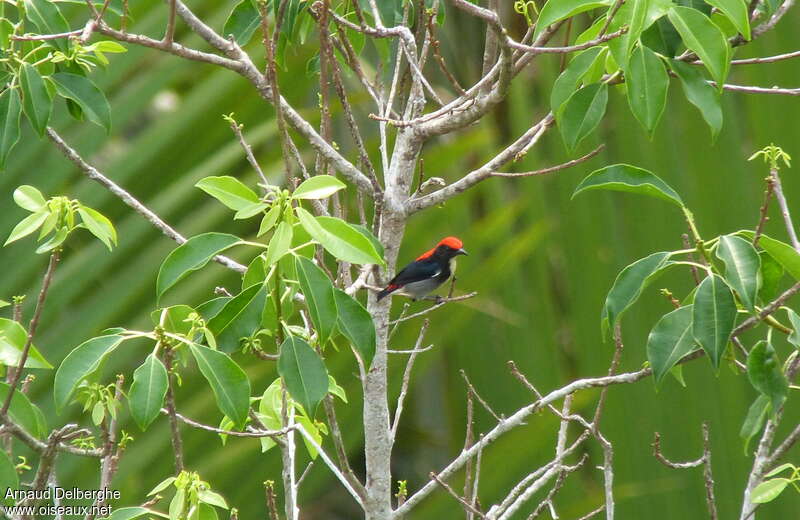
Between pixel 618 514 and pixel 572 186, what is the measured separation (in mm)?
1766

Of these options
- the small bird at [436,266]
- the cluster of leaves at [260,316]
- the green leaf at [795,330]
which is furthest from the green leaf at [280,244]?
the small bird at [436,266]

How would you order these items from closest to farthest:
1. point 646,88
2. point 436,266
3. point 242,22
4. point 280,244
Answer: point 280,244, point 646,88, point 242,22, point 436,266

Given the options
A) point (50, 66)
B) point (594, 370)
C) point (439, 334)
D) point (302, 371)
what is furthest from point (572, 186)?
point (302, 371)

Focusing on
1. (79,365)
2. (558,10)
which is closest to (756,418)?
(558,10)

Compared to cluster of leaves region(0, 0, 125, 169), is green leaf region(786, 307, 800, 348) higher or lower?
lower

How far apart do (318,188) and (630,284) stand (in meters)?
0.70

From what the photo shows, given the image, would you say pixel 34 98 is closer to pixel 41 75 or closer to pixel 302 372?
pixel 41 75

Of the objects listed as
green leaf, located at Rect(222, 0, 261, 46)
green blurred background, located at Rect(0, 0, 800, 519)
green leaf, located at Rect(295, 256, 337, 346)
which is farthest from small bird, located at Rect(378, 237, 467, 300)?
green leaf, located at Rect(295, 256, 337, 346)

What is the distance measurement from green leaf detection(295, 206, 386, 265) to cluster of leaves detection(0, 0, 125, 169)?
0.92 metres

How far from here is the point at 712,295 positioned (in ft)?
6.08

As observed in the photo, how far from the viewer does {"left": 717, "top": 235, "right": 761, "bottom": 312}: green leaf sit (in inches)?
69.7

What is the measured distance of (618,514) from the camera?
488 cm

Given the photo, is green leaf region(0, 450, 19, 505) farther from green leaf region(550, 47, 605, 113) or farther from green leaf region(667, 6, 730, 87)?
green leaf region(667, 6, 730, 87)

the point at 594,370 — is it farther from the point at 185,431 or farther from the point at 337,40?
the point at 337,40
